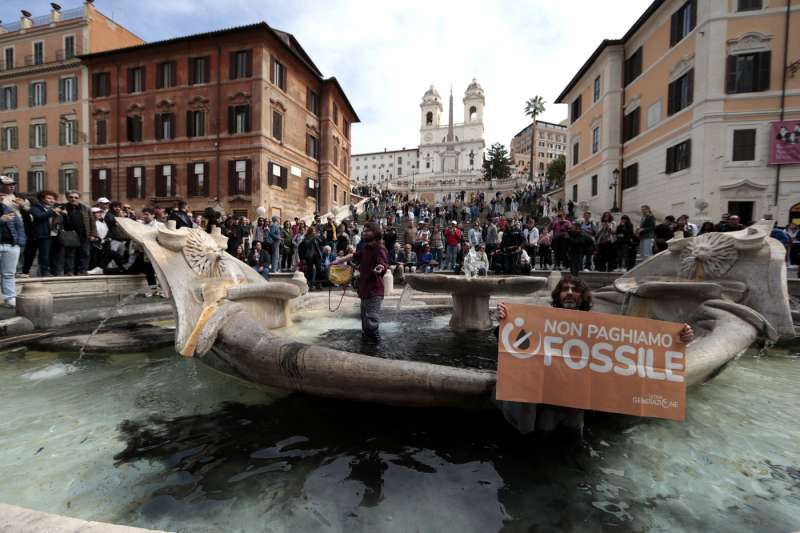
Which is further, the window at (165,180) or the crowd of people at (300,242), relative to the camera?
the window at (165,180)

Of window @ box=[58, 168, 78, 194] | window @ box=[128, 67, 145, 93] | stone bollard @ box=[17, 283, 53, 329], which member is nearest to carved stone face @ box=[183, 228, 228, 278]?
stone bollard @ box=[17, 283, 53, 329]

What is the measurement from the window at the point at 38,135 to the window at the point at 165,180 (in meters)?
13.0

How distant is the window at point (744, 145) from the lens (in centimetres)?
1845

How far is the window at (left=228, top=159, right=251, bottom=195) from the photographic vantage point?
27469 millimetres

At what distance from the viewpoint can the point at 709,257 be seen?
5.04 m

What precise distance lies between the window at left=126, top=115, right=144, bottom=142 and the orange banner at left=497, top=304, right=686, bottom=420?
35.0m

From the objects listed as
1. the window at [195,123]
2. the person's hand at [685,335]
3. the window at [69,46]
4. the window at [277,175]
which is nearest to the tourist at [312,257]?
the person's hand at [685,335]

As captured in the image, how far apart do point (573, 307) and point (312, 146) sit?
33.4 meters

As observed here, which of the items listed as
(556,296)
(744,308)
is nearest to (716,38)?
(744,308)

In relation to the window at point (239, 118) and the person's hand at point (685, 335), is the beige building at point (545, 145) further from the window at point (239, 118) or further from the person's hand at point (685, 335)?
the person's hand at point (685, 335)

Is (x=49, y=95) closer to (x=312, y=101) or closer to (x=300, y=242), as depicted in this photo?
(x=312, y=101)

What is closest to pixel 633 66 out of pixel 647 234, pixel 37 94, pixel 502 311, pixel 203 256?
pixel 647 234

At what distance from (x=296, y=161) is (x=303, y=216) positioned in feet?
14.0

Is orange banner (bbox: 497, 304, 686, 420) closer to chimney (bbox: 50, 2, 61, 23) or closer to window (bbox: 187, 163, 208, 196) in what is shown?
window (bbox: 187, 163, 208, 196)
